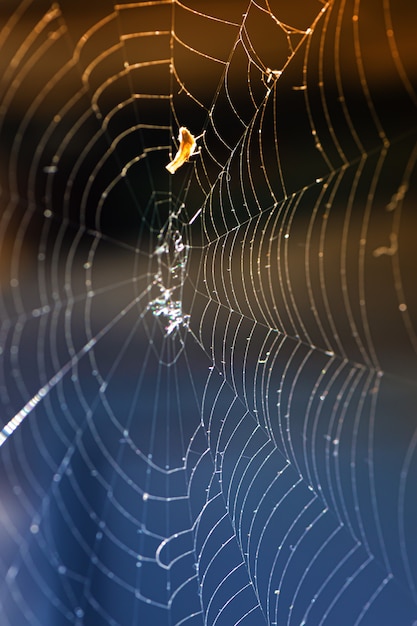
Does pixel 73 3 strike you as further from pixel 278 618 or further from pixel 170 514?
pixel 278 618

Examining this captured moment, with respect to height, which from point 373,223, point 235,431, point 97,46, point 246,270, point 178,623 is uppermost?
point 97,46

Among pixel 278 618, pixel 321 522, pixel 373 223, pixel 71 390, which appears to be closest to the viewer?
pixel 278 618

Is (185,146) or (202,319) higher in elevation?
(185,146)

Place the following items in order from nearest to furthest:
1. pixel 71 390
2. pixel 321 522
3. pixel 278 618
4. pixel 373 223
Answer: pixel 278 618 → pixel 321 522 → pixel 373 223 → pixel 71 390

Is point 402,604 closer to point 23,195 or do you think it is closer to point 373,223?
point 373,223

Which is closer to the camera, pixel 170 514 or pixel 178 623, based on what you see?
pixel 178 623

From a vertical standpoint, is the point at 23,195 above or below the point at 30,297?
above

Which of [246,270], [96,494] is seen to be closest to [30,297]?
[96,494]
